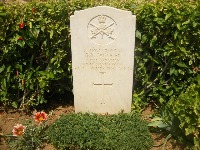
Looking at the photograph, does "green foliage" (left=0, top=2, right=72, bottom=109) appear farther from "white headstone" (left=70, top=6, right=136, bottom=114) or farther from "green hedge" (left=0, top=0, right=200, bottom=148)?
"white headstone" (left=70, top=6, right=136, bottom=114)

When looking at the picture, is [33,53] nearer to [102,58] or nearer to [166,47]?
[102,58]

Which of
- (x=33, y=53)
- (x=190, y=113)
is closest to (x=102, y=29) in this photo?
(x=33, y=53)

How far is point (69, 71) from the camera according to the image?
15.4 feet

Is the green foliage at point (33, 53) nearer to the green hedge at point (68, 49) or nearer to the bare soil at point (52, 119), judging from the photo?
the green hedge at point (68, 49)

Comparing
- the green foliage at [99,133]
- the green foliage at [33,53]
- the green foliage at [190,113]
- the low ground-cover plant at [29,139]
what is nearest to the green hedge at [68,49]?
the green foliage at [33,53]

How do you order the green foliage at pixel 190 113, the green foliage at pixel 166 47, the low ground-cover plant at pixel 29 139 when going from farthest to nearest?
the green foliage at pixel 166 47
the low ground-cover plant at pixel 29 139
the green foliage at pixel 190 113

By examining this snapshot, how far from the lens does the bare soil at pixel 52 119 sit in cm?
→ 413

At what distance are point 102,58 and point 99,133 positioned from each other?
91 centimetres

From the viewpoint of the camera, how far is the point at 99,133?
4.06 m

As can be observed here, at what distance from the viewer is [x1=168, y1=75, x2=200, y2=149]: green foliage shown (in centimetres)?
369

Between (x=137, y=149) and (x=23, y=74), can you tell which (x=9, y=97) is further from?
(x=137, y=149)

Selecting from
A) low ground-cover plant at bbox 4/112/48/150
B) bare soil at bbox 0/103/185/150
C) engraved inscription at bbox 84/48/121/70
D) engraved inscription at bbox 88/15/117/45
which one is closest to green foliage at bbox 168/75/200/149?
bare soil at bbox 0/103/185/150

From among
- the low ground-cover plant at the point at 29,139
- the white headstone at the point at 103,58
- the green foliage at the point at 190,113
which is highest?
the white headstone at the point at 103,58

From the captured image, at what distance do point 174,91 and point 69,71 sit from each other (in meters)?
1.43
